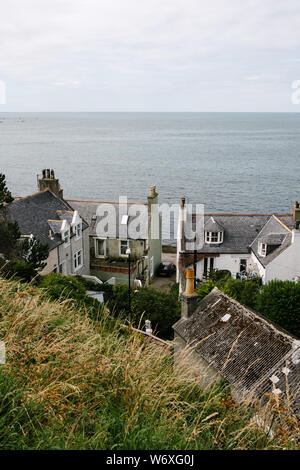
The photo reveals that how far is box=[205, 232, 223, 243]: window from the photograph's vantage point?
1303 inches

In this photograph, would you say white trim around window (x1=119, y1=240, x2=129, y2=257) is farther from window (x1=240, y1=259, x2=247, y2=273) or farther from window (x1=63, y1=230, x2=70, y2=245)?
window (x1=240, y1=259, x2=247, y2=273)

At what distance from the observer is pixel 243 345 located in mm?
14320

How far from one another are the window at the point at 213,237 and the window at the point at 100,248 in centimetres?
935

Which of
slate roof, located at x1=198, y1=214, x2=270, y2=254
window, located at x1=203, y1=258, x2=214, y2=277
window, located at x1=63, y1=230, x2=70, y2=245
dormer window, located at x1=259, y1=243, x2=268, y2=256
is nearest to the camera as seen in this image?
dormer window, located at x1=259, y1=243, x2=268, y2=256

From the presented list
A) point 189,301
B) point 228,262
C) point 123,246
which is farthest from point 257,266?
point 189,301

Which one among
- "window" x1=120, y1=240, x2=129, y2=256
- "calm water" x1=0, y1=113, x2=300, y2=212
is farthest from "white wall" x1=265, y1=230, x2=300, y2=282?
"calm water" x1=0, y1=113, x2=300, y2=212

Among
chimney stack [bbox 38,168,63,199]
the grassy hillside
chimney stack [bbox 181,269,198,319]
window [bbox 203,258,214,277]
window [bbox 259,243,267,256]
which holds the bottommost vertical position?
window [bbox 203,258,214,277]

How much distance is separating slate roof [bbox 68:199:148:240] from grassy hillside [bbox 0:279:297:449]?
2896 cm

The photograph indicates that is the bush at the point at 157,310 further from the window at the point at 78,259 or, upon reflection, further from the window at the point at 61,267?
the window at the point at 78,259

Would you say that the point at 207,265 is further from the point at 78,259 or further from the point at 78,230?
the point at 78,230

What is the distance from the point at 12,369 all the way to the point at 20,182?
92.0 metres

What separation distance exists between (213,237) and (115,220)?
9.11m

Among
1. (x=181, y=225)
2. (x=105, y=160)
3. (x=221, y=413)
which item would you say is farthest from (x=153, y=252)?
(x=105, y=160)

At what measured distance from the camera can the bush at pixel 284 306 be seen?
63.5 feet
